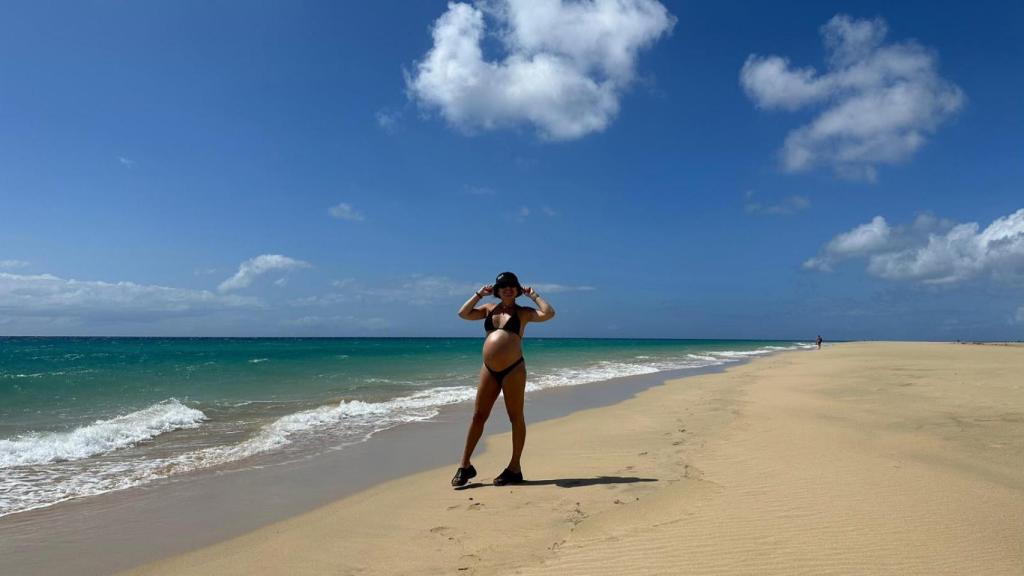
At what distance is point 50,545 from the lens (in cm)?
467

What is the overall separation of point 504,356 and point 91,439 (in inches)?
302

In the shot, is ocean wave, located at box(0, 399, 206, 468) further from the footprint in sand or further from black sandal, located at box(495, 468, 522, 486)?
the footprint in sand

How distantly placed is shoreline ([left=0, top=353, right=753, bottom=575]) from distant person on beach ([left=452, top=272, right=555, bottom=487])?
159cm

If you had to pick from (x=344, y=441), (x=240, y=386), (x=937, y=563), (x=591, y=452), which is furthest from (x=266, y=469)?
(x=240, y=386)

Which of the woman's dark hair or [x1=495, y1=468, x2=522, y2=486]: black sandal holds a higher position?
the woman's dark hair

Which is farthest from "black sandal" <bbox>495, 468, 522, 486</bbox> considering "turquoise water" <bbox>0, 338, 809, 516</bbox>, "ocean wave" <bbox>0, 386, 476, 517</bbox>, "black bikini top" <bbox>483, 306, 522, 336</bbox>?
"ocean wave" <bbox>0, 386, 476, 517</bbox>

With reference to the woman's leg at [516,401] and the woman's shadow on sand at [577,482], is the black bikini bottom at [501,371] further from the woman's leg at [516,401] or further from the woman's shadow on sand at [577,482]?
the woman's shadow on sand at [577,482]

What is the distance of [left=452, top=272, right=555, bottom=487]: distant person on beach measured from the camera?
230 inches

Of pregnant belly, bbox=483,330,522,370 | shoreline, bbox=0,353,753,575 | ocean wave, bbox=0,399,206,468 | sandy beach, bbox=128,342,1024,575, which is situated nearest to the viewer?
sandy beach, bbox=128,342,1024,575

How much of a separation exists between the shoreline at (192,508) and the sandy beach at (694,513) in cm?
38

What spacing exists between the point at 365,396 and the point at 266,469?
349 inches

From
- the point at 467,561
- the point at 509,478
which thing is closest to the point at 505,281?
the point at 509,478

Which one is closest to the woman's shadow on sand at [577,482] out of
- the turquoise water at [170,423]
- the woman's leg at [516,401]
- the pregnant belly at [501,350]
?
the woman's leg at [516,401]

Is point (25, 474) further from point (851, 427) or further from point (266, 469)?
point (851, 427)
